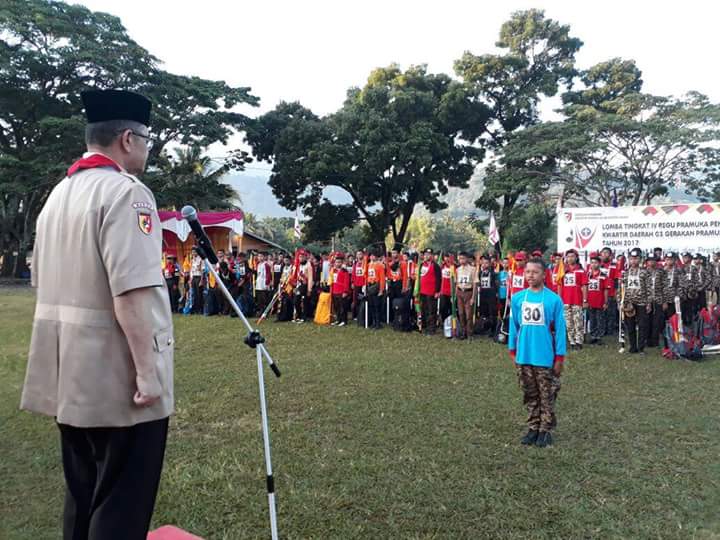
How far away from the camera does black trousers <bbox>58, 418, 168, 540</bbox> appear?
2033mm

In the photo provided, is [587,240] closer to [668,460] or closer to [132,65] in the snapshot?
[668,460]

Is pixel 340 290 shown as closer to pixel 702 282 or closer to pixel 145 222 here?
pixel 702 282

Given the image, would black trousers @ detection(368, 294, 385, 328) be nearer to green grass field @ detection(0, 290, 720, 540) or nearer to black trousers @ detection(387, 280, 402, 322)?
black trousers @ detection(387, 280, 402, 322)

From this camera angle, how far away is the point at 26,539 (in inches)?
137

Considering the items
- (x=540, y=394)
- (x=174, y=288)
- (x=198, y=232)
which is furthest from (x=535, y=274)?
(x=174, y=288)

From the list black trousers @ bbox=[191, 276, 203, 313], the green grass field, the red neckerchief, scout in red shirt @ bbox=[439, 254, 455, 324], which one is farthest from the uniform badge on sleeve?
black trousers @ bbox=[191, 276, 203, 313]

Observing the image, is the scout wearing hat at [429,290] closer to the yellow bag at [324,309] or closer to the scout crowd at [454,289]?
the scout crowd at [454,289]

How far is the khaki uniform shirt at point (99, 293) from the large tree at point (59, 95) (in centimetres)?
2848

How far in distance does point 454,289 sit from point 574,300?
267 centimetres

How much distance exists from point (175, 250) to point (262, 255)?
5.18 meters

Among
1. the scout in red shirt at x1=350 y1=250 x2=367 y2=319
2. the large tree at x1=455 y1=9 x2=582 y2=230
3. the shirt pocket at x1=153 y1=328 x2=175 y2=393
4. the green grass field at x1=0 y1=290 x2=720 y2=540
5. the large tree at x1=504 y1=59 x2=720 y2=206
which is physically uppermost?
the large tree at x1=455 y1=9 x2=582 y2=230

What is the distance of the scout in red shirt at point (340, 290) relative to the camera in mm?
14383

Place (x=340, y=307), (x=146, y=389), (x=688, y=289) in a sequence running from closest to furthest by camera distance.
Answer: (x=146, y=389), (x=688, y=289), (x=340, y=307)

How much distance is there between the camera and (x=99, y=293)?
1980 millimetres
